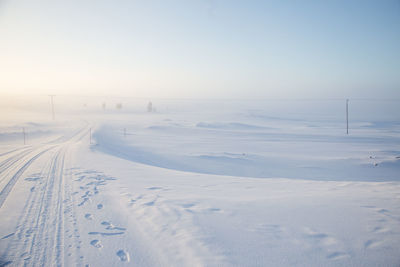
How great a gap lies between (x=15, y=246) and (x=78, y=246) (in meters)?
1.43

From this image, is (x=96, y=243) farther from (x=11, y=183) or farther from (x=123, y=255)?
(x=11, y=183)

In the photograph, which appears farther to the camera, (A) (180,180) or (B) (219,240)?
(A) (180,180)

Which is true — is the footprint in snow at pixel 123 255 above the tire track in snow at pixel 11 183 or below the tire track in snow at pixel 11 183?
below

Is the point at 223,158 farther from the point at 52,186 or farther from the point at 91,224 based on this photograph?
the point at 91,224

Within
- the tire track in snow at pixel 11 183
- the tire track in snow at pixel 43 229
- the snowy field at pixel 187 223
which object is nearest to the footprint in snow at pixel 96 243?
the snowy field at pixel 187 223

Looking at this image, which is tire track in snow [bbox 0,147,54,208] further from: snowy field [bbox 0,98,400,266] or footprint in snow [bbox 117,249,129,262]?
footprint in snow [bbox 117,249,129,262]

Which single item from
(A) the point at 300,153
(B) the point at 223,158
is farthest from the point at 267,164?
(A) the point at 300,153

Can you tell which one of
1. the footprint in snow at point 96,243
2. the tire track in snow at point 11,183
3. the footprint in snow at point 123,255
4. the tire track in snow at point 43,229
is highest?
the tire track in snow at point 11,183

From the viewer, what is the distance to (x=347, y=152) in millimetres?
24469

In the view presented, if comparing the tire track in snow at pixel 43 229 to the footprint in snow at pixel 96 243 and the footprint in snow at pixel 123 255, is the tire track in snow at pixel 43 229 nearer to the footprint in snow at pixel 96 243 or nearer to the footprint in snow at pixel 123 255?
the footprint in snow at pixel 96 243

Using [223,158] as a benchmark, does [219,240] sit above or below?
above

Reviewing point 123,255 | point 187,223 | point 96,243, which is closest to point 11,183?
point 96,243

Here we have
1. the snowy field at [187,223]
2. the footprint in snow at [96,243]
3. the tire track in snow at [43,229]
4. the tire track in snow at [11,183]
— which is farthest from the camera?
the tire track in snow at [11,183]

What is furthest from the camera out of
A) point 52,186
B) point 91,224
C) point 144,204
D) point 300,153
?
point 300,153
